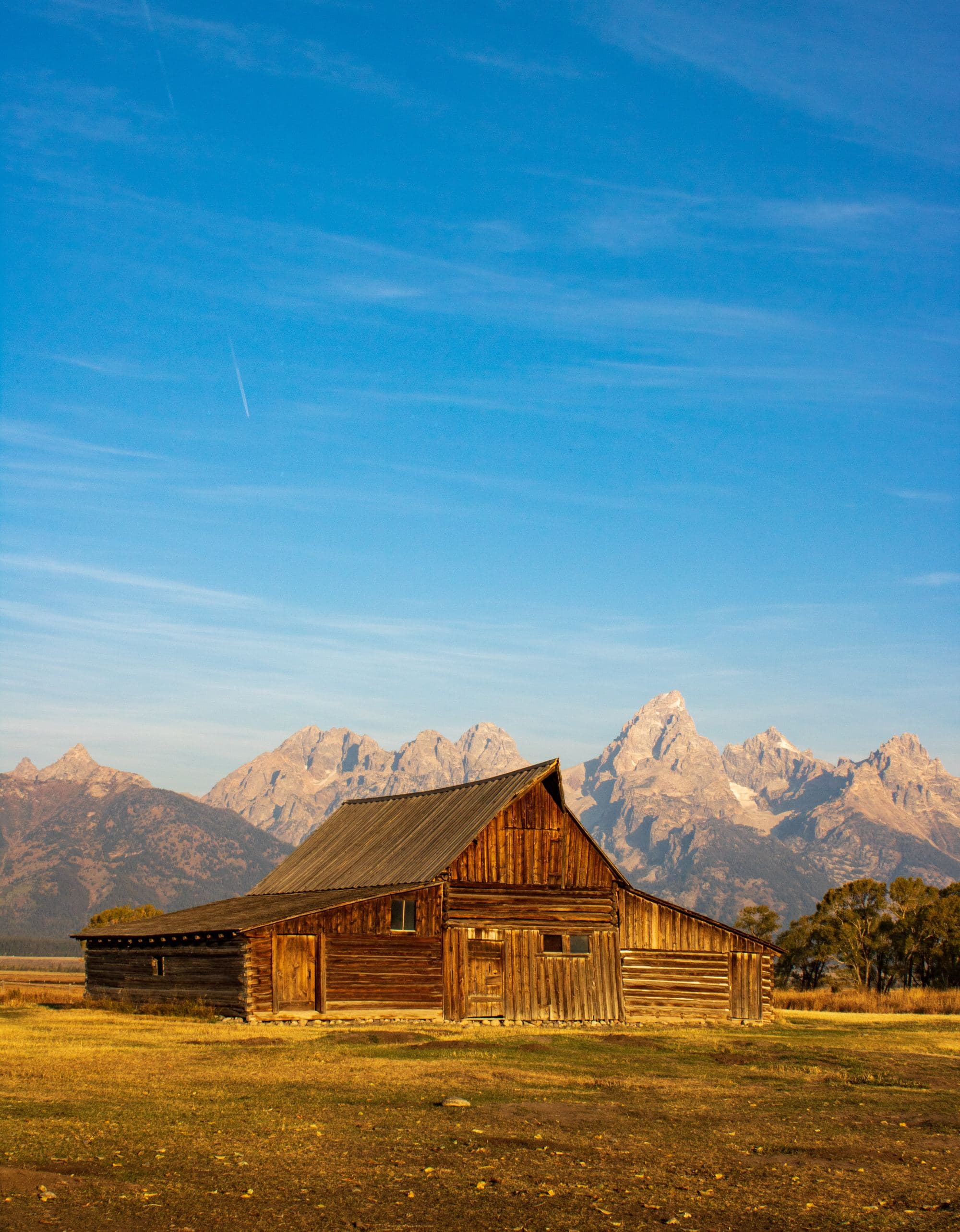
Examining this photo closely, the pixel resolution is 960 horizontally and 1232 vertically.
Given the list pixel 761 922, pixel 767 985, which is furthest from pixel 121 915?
pixel 767 985

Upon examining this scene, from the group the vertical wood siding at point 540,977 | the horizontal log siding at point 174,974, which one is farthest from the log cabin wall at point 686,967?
the horizontal log siding at point 174,974

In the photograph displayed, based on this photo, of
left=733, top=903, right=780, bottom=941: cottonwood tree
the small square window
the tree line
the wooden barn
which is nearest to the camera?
the wooden barn

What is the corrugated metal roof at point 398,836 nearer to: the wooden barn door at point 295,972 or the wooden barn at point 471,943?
the wooden barn at point 471,943

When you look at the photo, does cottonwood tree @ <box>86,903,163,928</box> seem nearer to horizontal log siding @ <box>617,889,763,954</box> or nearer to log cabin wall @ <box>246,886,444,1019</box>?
log cabin wall @ <box>246,886,444,1019</box>

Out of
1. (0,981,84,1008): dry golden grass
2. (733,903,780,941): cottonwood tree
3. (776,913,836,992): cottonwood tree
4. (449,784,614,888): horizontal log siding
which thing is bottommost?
(776,913,836,992): cottonwood tree

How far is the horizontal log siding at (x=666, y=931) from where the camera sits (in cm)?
4500

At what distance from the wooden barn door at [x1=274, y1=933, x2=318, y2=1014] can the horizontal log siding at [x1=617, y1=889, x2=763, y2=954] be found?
11.5 metres

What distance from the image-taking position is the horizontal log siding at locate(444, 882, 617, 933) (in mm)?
42531

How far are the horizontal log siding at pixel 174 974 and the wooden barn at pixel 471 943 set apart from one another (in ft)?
0.19

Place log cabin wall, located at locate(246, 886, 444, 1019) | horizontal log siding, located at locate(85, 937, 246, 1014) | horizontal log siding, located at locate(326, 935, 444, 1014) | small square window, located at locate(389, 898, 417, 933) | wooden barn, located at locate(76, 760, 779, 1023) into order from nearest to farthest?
horizontal log siding, located at locate(85, 937, 246, 1014) < log cabin wall, located at locate(246, 886, 444, 1019) < wooden barn, located at locate(76, 760, 779, 1023) < horizontal log siding, located at locate(326, 935, 444, 1014) < small square window, located at locate(389, 898, 417, 933)

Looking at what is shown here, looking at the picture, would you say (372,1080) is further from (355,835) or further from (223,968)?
(355,835)

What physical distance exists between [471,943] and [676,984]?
8113 millimetres

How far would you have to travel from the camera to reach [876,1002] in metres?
54.9

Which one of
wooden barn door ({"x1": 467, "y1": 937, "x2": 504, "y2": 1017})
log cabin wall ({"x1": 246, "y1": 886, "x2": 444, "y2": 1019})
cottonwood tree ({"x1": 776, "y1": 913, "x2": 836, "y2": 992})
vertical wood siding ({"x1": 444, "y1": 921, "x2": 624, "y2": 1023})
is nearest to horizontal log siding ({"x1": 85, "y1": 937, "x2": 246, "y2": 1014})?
log cabin wall ({"x1": 246, "y1": 886, "x2": 444, "y2": 1019})
